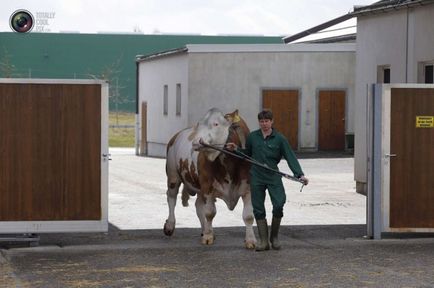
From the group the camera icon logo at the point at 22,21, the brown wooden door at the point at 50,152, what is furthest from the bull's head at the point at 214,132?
the camera icon logo at the point at 22,21

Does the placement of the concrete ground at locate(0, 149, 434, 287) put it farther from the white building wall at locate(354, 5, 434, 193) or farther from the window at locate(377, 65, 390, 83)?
the window at locate(377, 65, 390, 83)

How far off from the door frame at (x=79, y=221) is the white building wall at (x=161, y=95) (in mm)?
27540

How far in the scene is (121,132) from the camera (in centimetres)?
7025

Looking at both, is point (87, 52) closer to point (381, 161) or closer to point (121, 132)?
point (121, 132)

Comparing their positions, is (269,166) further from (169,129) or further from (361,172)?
(169,129)

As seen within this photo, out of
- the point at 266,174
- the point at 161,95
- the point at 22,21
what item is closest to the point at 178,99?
the point at 161,95

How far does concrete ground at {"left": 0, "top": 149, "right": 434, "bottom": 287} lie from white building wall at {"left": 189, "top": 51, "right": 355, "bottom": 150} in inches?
872

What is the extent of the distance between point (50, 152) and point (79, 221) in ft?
3.28

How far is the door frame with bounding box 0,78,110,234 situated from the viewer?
1636 cm

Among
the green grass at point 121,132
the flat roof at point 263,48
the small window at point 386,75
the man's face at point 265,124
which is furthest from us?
the green grass at point 121,132

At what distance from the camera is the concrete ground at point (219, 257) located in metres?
13.4

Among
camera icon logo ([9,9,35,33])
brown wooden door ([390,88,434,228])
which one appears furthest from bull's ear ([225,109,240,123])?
camera icon logo ([9,9,35,33])

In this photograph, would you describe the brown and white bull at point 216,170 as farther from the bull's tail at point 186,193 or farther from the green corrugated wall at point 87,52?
the green corrugated wall at point 87,52

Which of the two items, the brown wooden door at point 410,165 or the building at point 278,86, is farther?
the building at point 278,86
